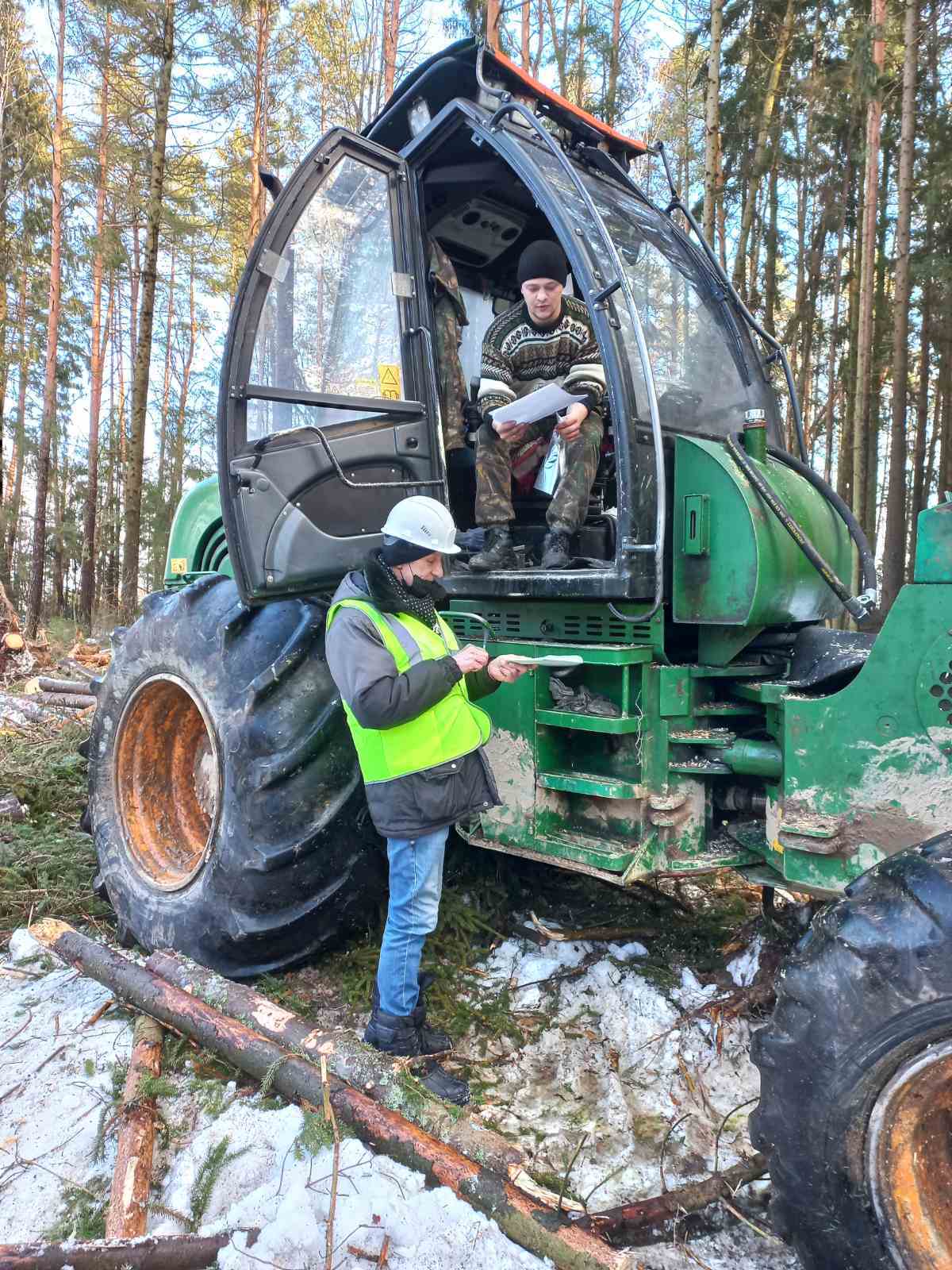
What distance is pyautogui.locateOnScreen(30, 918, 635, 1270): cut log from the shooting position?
1810 mm

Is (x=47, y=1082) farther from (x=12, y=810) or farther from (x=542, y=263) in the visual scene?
(x=542, y=263)

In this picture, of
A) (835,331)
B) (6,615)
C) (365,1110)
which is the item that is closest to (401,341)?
(365,1110)

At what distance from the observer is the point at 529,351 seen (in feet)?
11.2

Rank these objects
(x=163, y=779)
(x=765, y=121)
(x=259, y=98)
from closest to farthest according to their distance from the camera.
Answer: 1. (x=163, y=779)
2. (x=765, y=121)
3. (x=259, y=98)

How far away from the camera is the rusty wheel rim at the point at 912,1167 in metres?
1.66

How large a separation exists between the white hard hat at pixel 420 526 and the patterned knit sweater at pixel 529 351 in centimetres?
89

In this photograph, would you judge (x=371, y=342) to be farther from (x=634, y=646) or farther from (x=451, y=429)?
(x=634, y=646)

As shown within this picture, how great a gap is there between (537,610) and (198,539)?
7.90ft

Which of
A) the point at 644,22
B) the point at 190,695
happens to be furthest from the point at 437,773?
the point at 644,22

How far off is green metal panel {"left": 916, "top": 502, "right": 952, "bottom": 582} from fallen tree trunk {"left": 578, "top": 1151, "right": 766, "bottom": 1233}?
61.7 inches

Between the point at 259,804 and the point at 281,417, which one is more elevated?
the point at 281,417

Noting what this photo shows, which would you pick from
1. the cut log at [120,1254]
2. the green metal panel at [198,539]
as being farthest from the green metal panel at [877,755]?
the green metal panel at [198,539]

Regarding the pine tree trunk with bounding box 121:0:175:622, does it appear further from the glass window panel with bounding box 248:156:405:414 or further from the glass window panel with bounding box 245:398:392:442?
the glass window panel with bounding box 245:398:392:442

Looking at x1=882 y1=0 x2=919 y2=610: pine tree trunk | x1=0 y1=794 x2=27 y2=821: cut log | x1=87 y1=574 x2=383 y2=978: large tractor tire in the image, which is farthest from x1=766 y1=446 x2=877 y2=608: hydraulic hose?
x1=882 y1=0 x2=919 y2=610: pine tree trunk
